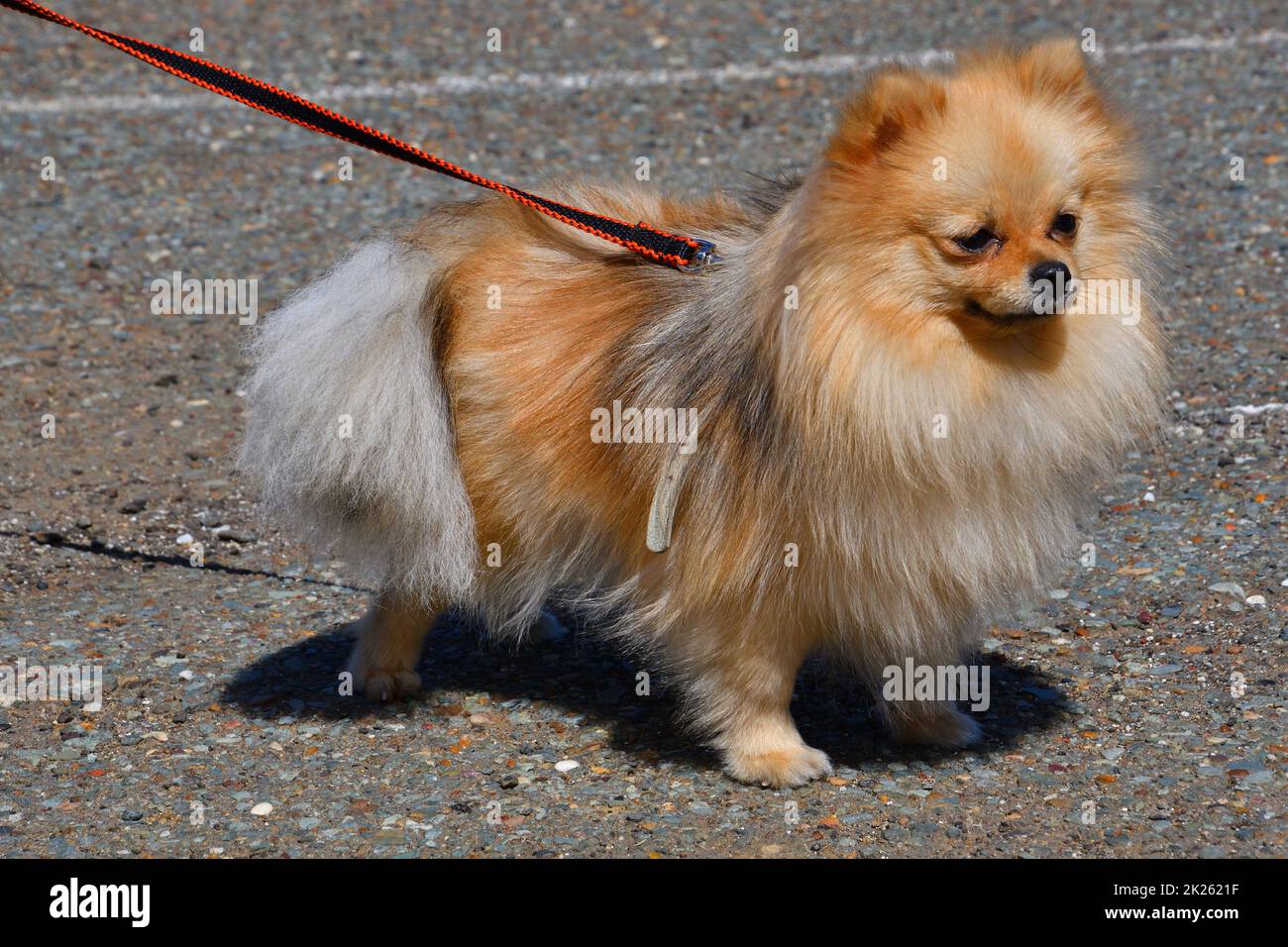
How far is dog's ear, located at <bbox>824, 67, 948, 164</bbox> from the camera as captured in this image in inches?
147

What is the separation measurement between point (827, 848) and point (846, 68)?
8.46 meters

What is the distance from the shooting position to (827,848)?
4.06 meters

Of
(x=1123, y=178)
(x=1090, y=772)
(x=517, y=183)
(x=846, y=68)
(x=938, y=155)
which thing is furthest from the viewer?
(x=846, y=68)

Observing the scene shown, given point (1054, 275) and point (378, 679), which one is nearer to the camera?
point (1054, 275)

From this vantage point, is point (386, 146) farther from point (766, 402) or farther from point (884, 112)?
point (884, 112)

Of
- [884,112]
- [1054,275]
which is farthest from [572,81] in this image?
[1054,275]

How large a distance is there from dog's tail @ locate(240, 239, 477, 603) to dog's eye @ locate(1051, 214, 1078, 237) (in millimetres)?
1882

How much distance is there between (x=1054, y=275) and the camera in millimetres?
3594

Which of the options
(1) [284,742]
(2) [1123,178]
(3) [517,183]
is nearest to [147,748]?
(1) [284,742]

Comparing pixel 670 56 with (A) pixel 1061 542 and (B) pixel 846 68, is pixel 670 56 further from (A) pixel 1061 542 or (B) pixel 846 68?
(A) pixel 1061 542

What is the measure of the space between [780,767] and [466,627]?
177cm
